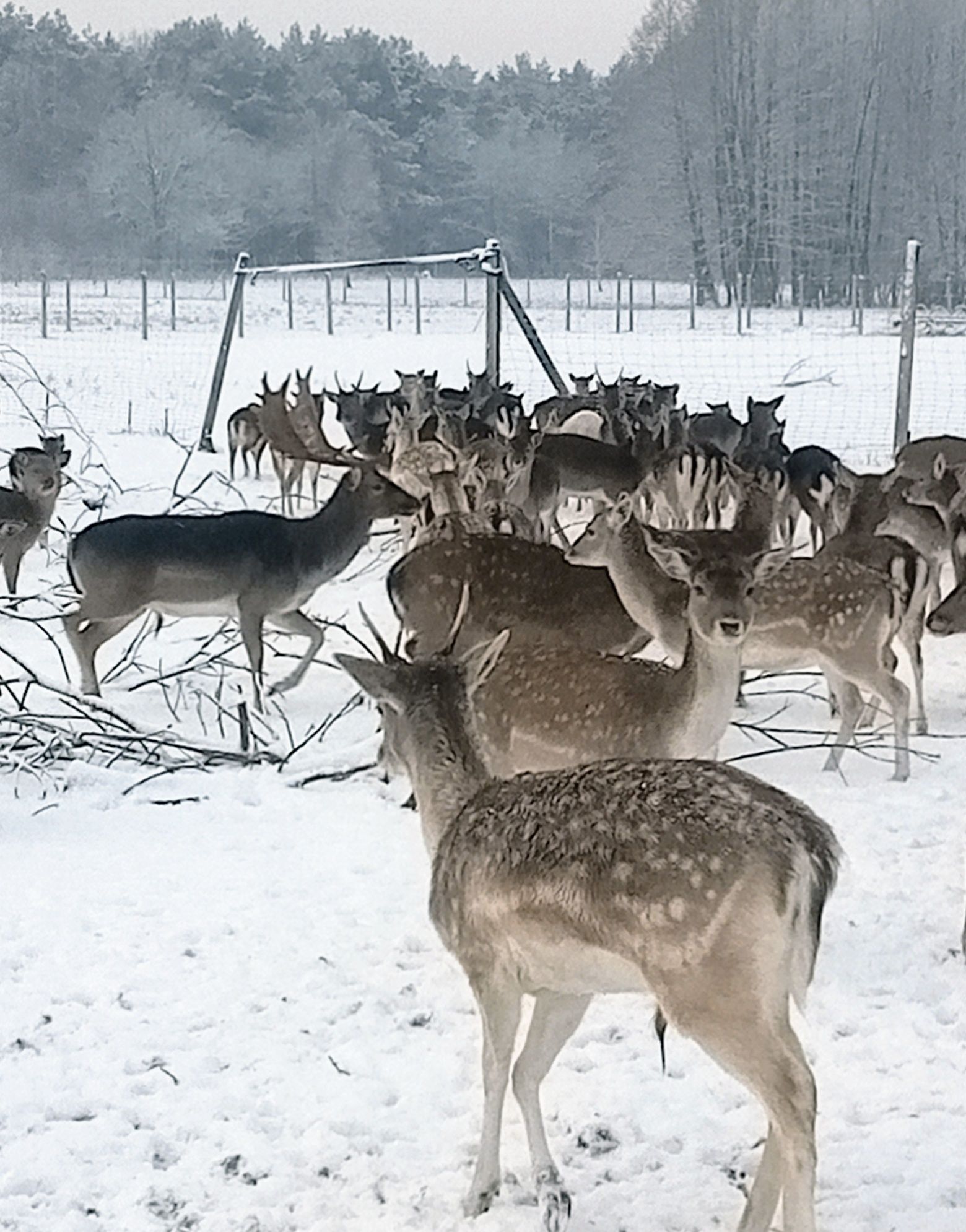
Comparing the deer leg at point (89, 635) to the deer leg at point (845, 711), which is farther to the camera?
the deer leg at point (89, 635)

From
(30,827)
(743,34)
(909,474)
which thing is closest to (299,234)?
(743,34)

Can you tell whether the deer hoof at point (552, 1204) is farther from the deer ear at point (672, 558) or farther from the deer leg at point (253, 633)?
the deer leg at point (253, 633)

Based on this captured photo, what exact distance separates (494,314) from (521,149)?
143 feet

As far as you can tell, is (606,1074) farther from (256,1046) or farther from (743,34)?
(743,34)

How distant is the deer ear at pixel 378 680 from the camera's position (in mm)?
3824

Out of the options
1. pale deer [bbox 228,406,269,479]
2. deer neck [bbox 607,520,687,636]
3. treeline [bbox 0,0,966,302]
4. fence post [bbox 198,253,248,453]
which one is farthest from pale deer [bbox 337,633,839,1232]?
treeline [bbox 0,0,966,302]

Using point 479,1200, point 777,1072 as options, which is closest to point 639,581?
point 479,1200

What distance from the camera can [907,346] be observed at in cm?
1433

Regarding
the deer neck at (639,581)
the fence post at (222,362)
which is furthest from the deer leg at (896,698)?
the fence post at (222,362)

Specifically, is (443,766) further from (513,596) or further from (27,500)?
(27,500)

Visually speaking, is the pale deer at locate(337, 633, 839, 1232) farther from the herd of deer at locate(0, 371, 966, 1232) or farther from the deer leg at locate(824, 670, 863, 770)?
the deer leg at locate(824, 670, 863, 770)

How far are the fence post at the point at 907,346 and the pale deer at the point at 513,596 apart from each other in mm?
8375

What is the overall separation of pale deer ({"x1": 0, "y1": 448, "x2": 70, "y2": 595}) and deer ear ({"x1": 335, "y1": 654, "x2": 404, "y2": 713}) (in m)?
6.18

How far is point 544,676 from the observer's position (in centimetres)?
512
